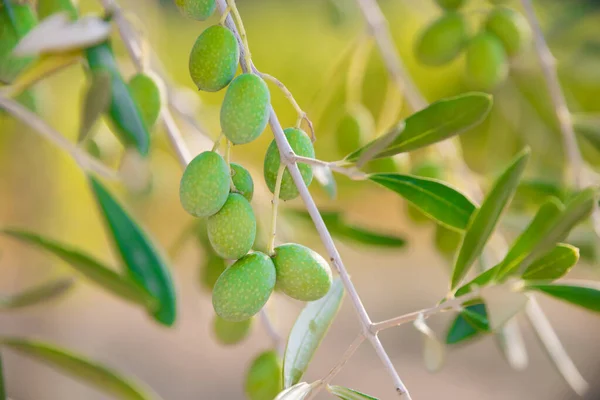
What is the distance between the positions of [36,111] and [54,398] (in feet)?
6.67

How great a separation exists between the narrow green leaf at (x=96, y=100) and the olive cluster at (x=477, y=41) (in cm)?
51

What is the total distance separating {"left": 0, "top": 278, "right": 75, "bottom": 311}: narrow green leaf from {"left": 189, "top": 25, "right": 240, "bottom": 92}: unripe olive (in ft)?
1.42

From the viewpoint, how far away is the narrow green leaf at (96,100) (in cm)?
74

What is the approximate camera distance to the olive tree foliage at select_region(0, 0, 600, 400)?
0.52 metres

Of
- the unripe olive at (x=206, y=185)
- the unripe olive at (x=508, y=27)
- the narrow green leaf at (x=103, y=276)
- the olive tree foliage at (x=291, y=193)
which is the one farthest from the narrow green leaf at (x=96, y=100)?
the unripe olive at (x=508, y=27)

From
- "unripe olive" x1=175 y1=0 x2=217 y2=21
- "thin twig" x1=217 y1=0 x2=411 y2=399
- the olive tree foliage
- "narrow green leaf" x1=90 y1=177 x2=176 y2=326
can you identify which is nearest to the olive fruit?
the olive tree foliage

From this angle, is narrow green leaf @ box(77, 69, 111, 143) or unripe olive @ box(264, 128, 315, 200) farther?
narrow green leaf @ box(77, 69, 111, 143)

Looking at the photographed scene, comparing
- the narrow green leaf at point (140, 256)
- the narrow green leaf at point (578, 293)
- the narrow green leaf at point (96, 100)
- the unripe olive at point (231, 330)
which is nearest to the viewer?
the narrow green leaf at point (578, 293)

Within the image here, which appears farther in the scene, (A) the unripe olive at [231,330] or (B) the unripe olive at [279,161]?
(A) the unripe olive at [231,330]

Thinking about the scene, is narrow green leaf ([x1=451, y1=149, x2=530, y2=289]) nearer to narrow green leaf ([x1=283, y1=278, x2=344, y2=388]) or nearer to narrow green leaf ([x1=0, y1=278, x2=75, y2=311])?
narrow green leaf ([x1=283, y1=278, x2=344, y2=388])

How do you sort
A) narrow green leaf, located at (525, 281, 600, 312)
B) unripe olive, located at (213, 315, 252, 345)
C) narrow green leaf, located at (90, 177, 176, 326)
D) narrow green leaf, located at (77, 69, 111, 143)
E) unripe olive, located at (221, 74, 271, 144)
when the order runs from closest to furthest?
unripe olive, located at (221, 74, 271, 144) → narrow green leaf, located at (525, 281, 600, 312) → narrow green leaf, located at (77, 69, 111, 143) → narrow green leaf, located at (90, 177, 176, 326) → unripe olive, located at (213, 315, 252, 345)

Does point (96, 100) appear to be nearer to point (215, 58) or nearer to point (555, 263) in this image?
point (215, 58)

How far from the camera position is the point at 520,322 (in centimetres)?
414

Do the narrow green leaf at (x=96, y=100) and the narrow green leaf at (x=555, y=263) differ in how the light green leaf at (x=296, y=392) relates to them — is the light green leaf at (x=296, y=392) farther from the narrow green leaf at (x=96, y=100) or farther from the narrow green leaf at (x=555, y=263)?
the narrow green leaf at (x=96, y=100)
